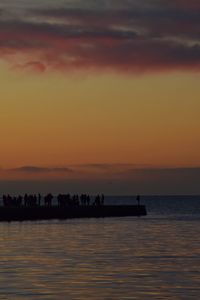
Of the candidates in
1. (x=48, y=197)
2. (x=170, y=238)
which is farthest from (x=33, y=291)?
(x=48, y=197)

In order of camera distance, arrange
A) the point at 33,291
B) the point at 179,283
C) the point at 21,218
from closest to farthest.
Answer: the point at 33,291
the point at 179,283
the point at 21,218

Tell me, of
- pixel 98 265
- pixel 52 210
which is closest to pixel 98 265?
pixel 98 265

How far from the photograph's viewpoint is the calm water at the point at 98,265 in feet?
117

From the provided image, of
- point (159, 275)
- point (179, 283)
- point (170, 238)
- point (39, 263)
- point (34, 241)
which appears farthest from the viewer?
point (170, 238)

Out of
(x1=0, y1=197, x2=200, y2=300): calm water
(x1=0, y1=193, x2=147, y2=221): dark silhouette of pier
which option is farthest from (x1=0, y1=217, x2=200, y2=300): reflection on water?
(x1=0, y1=193, x2=147, y2=221): dark silhouette of pier

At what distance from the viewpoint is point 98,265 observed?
45.8m

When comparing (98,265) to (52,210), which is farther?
(52,210)

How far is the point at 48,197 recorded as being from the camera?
102938 mm

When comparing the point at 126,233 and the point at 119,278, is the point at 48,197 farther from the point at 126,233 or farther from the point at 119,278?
the point at 119,278

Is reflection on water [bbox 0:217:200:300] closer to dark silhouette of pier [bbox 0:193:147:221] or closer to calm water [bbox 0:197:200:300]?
calm water [bbox 0:197:200:300]

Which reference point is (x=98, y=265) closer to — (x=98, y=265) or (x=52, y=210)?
(x=98, y=265)

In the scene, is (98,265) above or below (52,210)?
below

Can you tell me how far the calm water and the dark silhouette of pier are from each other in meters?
21.4

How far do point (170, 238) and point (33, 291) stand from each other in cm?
3511
